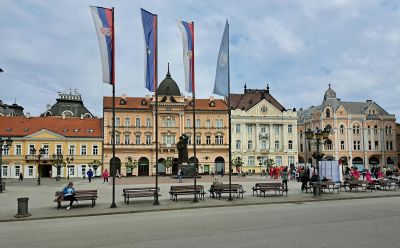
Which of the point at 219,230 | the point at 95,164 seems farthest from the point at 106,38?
the point at 95,164

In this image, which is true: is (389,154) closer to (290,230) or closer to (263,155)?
(263,155)

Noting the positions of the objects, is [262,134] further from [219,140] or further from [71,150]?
[71,150]

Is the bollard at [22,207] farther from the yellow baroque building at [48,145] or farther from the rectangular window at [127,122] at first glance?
the rectangular window at [127,122]

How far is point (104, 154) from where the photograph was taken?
60312 millimetres

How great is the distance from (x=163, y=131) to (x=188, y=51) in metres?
45.9

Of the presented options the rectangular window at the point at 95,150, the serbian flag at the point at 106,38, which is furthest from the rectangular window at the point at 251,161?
the serbian flag at the point at 106,38

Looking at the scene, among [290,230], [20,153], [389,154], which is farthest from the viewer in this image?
[389,154]

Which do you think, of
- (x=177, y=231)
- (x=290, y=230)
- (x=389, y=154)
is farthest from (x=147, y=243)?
(x=389, y=154)

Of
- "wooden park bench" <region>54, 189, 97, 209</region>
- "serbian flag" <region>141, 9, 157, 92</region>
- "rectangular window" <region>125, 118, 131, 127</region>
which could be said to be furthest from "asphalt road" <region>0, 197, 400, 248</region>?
"rectangular window" <region>125, 118, 131, 127</region>

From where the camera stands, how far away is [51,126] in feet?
198

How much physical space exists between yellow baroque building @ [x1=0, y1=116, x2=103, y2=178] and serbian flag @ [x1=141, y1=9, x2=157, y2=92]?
42.6 m

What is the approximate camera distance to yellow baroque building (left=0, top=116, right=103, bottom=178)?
5628 centimetres

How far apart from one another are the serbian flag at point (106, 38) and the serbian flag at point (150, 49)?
→ 1630mm

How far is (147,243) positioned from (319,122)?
229 ft
